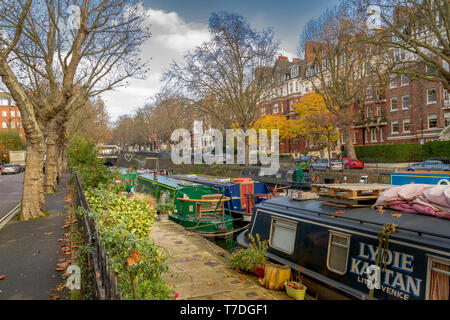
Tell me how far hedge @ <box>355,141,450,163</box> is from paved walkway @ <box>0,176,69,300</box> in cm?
3583

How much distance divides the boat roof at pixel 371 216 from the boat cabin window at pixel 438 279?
1.33 feet

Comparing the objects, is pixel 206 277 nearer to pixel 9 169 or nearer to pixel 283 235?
pixel 283 235

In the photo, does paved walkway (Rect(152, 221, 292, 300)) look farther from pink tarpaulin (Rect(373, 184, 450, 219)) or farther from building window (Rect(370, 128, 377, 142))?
building window (Rect(370, 128, 377, 142))

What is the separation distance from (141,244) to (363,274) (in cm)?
401

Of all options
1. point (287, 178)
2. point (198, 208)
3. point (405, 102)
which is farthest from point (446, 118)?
point (198, 208)

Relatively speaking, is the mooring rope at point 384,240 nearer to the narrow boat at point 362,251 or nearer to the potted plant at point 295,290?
the narrow boat at point 362,251

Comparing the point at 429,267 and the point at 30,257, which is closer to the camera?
the point at 429,267

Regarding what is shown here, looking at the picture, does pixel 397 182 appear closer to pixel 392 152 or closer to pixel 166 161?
pixel 392 152

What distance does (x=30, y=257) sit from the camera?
7.34 metres

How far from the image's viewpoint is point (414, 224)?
18.1 ft

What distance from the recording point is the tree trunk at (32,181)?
11.4 meters

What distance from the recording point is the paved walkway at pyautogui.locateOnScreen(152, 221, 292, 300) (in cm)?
617

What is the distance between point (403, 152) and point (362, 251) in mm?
38077
